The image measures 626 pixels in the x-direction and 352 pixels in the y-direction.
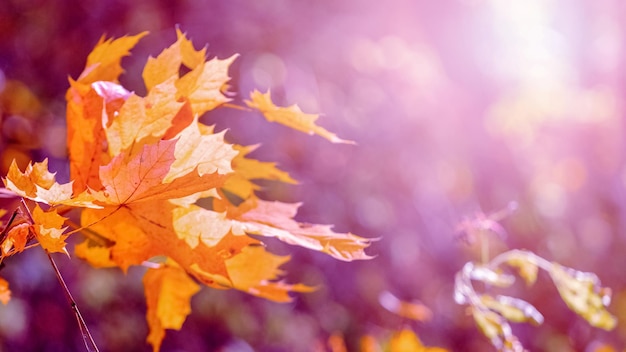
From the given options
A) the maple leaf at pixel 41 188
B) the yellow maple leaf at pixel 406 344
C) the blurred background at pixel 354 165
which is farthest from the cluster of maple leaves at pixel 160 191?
the blurred background at pixel 354 165

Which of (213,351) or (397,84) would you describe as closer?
(213,351)

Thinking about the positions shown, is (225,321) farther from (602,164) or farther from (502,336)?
(602,164)

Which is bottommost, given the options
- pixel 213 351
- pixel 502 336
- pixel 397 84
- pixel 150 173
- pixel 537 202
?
pixel 213 351

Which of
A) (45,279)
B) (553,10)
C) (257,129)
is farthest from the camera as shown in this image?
(553,10)

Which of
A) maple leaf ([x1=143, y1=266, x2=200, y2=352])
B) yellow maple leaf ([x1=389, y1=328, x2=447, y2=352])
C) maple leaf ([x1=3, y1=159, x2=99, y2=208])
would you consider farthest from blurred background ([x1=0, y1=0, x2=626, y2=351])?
maple leaf ([x1=3, y1=159, x2=99, y2=208])

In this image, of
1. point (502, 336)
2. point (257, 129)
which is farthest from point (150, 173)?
point (257, 129)

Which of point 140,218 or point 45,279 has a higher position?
point 140,218

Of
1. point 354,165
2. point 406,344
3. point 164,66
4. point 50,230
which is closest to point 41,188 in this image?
point 50,230

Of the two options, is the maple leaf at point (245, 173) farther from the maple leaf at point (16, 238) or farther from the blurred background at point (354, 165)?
the blurred background at point (354, 165)
